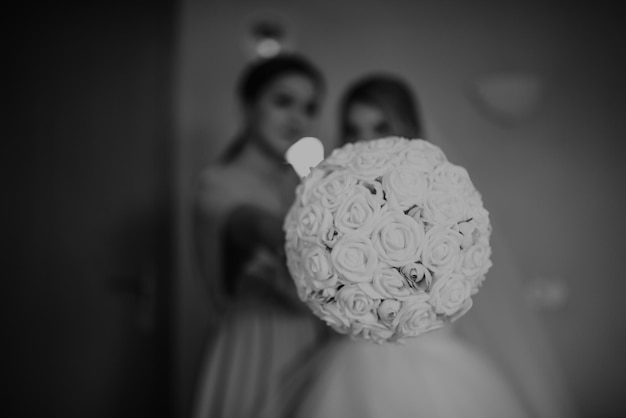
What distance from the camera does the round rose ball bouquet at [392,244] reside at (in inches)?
27.4

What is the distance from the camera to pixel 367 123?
1.25m

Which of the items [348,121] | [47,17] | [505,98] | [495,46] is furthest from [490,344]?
[47,17]

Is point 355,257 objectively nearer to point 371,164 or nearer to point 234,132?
point 371,164

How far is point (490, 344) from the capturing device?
1.28 metres

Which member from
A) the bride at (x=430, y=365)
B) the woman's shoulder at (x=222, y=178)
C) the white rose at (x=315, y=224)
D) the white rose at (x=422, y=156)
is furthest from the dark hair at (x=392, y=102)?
the white rose at (x=315, y=224)

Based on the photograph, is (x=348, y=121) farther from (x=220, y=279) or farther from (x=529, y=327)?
(x=529, y=327)

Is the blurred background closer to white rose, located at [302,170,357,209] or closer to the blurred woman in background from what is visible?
the blurred woman in background

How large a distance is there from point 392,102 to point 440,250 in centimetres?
63

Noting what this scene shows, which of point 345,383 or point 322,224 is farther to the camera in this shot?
point 345,383

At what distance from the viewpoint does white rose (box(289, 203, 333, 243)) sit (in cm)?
72

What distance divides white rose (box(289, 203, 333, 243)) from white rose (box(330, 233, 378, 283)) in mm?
30

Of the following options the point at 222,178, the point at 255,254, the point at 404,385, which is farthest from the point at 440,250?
the point at 222,178

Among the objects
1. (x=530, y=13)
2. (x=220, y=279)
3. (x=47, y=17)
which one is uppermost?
(x=530, y=13)

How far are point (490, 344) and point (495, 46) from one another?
3.90 ft
